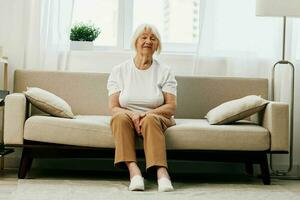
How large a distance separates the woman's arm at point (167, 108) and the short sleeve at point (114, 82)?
0.32 meters

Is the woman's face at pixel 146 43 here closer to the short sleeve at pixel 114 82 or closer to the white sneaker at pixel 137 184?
the short sleeve at pixel 114 82

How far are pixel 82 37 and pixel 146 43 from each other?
85cm

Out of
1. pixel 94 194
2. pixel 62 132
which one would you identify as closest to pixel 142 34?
pixel 62 132

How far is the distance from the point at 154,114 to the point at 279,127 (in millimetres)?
815

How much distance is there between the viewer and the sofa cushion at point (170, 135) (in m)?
3.39

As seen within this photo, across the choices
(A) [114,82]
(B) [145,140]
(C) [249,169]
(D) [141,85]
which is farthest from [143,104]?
(C) [249,169]

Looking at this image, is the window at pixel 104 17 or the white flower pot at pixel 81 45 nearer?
the white flower pot at pixel 81 45

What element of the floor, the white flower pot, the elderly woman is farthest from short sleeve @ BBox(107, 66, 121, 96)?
the white flower pot

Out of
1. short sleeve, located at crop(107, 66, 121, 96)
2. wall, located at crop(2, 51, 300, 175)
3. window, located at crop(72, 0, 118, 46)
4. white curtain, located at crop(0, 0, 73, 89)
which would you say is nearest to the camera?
short sleeve, located at crop(107, 66, 121, 96)

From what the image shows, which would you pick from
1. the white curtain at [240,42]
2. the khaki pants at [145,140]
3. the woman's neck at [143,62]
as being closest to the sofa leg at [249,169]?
the white curtain at [240,42]

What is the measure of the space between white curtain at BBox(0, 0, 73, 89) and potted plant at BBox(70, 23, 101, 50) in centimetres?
12

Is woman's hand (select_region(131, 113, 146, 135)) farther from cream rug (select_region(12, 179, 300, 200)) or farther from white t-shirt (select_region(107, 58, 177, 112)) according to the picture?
cream rug (select_region(12, 179, 300, 200))

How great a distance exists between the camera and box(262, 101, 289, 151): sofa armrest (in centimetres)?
350

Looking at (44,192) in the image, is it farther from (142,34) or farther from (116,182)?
(142,34)
